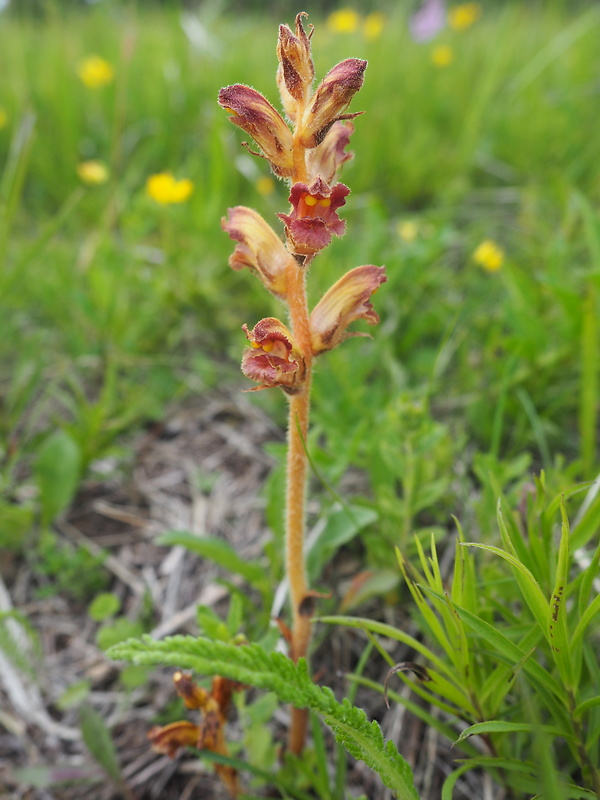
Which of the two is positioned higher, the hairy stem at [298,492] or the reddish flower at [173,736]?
the hairy stem at [298,492]

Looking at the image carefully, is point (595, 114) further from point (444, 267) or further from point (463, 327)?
point (463, 327)

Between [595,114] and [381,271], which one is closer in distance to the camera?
[381,271]

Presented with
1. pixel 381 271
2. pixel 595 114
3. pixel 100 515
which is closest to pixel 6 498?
pixel 100 515

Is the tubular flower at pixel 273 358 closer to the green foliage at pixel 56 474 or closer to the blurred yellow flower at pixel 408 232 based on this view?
the green foliage at pixel 56 474

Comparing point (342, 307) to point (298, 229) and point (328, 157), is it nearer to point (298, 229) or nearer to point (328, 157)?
point (298, 229)

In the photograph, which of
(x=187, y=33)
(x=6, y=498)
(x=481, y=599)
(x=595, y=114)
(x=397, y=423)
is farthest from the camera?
(x=187, y=33)

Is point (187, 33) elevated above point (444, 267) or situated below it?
above

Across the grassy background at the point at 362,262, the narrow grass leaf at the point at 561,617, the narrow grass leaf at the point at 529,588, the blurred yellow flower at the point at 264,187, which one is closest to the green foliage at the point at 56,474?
the grassy background at the point at 362,262
